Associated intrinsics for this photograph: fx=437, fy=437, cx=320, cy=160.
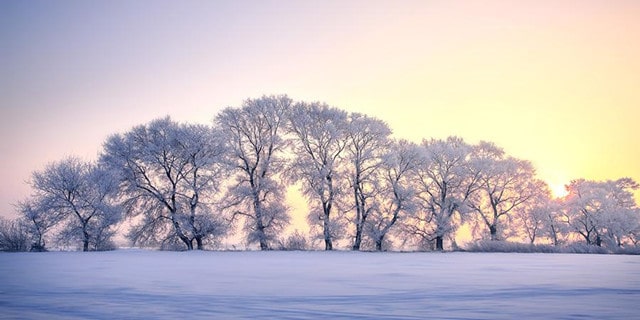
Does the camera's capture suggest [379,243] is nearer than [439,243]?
Yes

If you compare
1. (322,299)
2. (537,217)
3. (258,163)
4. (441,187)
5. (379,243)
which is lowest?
(379,243)

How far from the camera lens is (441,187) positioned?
126 ft

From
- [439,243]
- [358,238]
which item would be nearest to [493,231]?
[439,243]

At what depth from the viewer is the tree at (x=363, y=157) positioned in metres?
34.7

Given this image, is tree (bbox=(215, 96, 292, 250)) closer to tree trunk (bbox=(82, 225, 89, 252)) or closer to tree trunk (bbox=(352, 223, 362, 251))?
tree trunk (bbox=(352, 223, 362, 251))

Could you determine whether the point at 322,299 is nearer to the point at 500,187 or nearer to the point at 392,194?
the point at 392,194

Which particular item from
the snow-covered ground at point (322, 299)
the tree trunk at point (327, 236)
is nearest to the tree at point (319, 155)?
the tree trunk at point (327, 236)

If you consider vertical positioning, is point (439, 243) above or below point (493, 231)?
below

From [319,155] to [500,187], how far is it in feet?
63.0

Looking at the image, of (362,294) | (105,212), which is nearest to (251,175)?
(105,212)

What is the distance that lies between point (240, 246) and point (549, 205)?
31.2 metres

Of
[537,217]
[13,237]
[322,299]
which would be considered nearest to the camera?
[322,299]

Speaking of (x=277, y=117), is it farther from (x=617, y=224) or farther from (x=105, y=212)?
(x=617, y=224)

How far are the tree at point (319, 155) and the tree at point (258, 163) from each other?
1.26 metres
